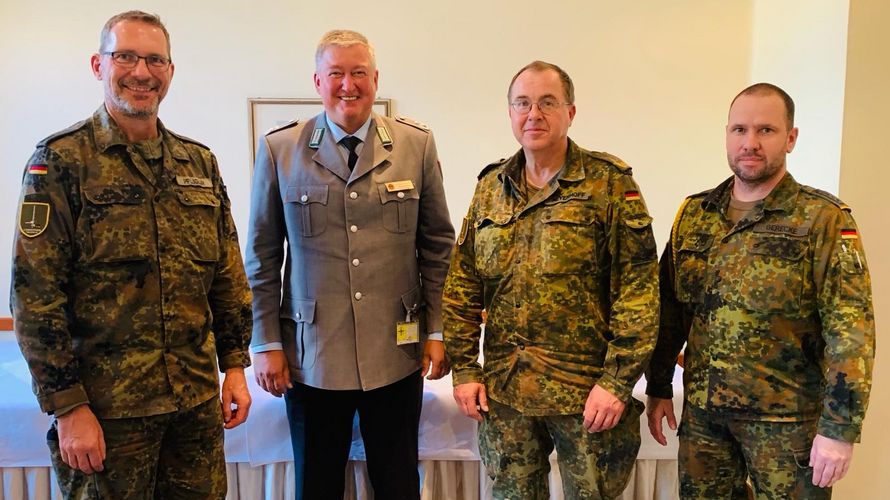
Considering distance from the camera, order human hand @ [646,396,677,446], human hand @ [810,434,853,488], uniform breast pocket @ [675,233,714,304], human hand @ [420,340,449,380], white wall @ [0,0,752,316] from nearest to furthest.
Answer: human hand @ [810,434,853,488]
uniform breast pocket @ [675,233,714,304]
human hand @ [646,396,677,446]
human hand @ [420,340,449,380]
white wall @ [0,0,752,316]

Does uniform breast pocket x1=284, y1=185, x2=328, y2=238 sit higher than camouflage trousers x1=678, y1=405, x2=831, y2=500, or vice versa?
uniform breast pocket x1=284, y1=185, x2=328, y2=238

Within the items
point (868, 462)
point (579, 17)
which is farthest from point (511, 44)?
point (868, 462)

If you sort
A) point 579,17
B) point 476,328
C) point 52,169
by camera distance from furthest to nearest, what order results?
point 579,17 < point 476,328 < point 52,169

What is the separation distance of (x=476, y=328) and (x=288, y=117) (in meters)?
1.93

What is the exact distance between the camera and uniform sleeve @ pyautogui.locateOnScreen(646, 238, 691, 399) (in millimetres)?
1622

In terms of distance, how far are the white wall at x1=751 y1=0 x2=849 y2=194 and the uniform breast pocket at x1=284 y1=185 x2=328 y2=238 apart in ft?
5.84

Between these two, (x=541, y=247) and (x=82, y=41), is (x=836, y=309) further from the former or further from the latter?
(x=82, y=41)

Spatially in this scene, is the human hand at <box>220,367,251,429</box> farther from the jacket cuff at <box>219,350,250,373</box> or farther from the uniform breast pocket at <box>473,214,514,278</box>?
the uniform breast pocket at <box>473,214,514,278</box>

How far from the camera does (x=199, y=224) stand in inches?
56.8

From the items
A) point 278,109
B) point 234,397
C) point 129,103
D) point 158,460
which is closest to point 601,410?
point 234,397

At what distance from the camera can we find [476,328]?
63.5 inches

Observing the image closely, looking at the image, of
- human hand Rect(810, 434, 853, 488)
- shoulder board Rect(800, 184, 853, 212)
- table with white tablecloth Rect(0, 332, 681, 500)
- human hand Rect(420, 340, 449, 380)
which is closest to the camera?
human hand Rect(810, 434, 853, 488)

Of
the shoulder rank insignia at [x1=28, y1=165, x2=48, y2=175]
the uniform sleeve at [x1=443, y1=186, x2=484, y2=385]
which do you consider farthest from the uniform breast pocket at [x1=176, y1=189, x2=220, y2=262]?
the uniform sleeve at [x1=443, y1=186, x2=484, y2=385]

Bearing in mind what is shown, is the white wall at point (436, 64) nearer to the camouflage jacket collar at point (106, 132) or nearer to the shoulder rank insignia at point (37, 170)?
the camouflage jacket collar at point (106, 132)
